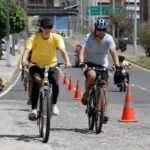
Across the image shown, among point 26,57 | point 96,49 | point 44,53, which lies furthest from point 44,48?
point 96,49

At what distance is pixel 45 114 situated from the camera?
1025 centimetres

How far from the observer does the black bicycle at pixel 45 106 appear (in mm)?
10102

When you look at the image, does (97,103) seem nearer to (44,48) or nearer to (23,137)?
(44,48)

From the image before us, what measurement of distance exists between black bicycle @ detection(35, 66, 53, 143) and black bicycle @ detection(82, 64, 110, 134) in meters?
0.98

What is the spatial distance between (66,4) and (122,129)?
184 metres

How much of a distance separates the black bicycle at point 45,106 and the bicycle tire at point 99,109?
3.20 ft

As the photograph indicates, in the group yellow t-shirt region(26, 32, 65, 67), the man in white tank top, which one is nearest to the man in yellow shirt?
yellow t-shirt region(26, 32, 65, 67)

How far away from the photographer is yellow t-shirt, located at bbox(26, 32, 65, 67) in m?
11.0

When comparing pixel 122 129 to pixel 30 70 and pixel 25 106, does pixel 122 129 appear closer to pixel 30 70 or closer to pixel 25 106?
pixel 30 70

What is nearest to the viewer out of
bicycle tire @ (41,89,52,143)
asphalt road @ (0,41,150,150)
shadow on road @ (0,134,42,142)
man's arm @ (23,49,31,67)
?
asphalt road @ (0,41,150,150)

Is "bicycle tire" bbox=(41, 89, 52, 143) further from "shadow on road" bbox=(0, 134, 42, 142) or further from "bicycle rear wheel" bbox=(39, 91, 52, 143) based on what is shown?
"shadow on road" bbox=(0, 134, 42, 142)

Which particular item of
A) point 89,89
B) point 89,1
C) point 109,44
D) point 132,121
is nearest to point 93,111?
point 89,89

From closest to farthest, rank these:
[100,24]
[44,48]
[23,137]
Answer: [23,137] < [44,48] < [100,24]

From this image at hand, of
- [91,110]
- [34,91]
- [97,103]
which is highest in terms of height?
[34,91]
